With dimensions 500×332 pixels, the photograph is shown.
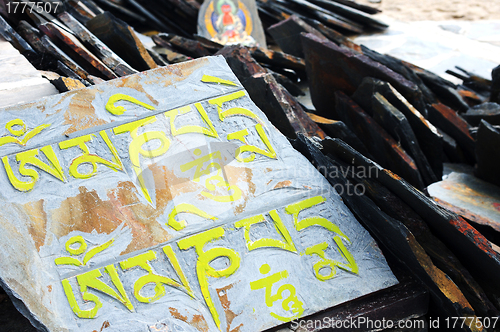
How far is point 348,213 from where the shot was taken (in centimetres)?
190

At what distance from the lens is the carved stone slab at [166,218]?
161cm

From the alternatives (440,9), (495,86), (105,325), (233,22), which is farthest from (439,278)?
(440,9)

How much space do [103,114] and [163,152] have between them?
38 cm

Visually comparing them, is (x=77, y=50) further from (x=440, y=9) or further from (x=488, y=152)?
(x=440, y=9)

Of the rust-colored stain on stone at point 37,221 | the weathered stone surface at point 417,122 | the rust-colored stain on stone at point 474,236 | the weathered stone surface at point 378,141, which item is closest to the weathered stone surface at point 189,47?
the weathered stone surface at point 378,141

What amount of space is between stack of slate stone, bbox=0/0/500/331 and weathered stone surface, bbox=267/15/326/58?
0.05 ft

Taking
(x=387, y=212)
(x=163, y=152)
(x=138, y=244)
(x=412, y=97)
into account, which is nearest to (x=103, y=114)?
(x=163, y=152)

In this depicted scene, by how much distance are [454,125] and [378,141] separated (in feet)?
3.01

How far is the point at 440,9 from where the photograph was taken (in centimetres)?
680

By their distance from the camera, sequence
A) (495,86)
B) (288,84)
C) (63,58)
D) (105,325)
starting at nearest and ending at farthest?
(105,325), (63,58), (495,86), (288,84)

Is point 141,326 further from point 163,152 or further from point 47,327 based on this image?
point 163,152

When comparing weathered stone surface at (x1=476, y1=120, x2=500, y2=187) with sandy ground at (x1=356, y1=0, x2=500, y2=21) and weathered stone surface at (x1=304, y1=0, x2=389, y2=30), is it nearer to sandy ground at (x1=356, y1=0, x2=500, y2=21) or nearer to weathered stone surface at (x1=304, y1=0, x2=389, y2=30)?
weathered stone surface at (x1=304, y1=0, x2=389, y2=30)

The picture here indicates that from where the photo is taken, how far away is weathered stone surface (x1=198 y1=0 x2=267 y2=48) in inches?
209

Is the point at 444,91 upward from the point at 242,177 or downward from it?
upward
